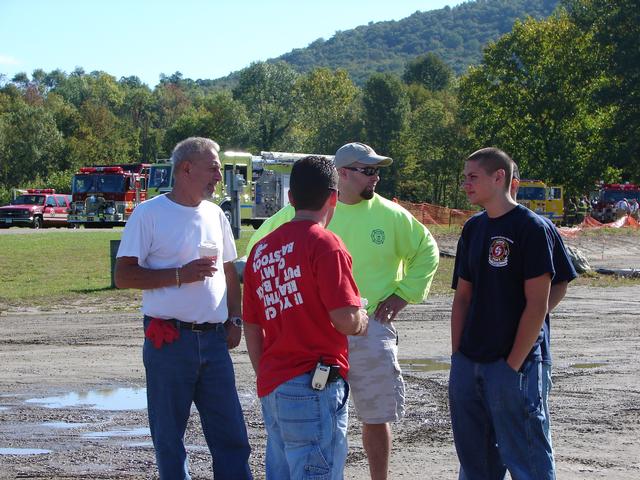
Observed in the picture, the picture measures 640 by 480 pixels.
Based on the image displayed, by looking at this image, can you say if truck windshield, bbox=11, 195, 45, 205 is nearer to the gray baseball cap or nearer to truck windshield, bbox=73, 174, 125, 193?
truck windshield, bbox=73, 174, 125, 193

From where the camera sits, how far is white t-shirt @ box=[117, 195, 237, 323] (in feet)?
18.0

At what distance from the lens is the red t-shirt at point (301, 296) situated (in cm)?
439

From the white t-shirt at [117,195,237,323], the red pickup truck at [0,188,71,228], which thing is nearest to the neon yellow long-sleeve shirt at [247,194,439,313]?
the white t-shirt at [117,195,237,323]

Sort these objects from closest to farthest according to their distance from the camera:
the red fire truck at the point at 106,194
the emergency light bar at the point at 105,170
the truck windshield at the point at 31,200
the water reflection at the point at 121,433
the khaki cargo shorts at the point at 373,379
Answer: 1. the khaki cargo shorts at the point at 373,379
2. the water reflection at the point at 121,433
3. the red fire truck at the point at 106,194
4. the emergency light bar at the point at 105,170
5. the truck windshield at the point at 31,200

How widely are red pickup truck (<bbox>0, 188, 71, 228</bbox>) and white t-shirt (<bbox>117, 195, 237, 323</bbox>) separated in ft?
140

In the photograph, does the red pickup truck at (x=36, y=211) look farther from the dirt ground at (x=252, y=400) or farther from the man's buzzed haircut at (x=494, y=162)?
the man's buzzed haircut at (x=494, y=162)

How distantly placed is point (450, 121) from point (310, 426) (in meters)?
77.9

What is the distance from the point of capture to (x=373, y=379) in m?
5.96

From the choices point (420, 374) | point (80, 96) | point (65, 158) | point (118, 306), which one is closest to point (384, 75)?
point (65, 158)

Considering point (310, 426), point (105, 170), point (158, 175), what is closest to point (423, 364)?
point (310, 426)

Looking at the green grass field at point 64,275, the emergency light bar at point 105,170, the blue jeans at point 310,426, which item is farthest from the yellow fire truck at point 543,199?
the blue jeans at point 310,426

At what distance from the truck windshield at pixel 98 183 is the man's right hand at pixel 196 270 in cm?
3744

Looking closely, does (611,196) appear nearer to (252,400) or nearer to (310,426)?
(252,400)

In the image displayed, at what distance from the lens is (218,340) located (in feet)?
18.3
